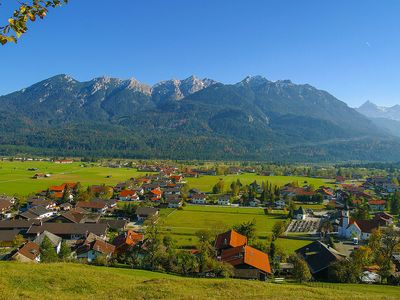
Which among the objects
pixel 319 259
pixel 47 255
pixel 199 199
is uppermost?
pixel 47 255

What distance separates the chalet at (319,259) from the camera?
35.3m

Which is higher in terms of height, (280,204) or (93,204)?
(93,204)

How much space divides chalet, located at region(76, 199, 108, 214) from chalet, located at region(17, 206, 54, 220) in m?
5.99

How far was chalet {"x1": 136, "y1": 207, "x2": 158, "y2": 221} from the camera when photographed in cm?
6500

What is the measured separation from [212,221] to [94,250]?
26.3m

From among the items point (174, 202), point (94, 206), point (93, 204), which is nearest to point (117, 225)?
point (94, 206)

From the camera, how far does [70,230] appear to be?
51906 mm

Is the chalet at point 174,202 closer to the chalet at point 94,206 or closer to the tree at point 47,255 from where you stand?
the chalet at point 94,206

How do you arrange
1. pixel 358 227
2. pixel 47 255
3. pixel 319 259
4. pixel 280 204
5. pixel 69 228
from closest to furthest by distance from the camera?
pixel 47 255
pixel 319 259
pixel 69 228
pixel 358 227
pixel 280 204

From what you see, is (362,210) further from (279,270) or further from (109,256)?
(109,256)

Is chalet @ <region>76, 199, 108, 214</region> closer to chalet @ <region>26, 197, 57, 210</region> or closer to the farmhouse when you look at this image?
chalet @ <region>26, 197, 57, 210</region>

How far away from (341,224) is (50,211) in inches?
1984

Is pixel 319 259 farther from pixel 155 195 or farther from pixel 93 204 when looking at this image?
pixel 155 195

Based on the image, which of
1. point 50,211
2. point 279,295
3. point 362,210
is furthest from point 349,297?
point 50,211
